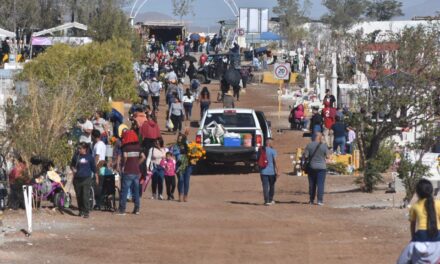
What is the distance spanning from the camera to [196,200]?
76.0 ft

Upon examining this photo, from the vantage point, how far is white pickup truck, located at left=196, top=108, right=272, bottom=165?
92.7ft

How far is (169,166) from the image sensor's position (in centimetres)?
2247

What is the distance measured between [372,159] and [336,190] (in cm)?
149

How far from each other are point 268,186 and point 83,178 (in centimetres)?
437

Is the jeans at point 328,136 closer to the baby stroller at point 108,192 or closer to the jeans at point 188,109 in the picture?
the jeans at point 188,109

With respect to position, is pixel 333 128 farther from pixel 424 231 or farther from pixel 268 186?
pixel 424 231

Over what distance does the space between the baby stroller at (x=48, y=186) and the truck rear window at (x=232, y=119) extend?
9.79m

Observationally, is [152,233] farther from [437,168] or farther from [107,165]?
[437,168]

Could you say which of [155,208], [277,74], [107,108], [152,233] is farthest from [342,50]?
[152,233]

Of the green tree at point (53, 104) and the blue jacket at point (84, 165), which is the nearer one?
the blue jacket at point (84, 165)

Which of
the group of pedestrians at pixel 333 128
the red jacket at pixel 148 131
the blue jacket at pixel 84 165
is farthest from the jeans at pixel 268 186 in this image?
the group of pedestrians at pixel 333 128

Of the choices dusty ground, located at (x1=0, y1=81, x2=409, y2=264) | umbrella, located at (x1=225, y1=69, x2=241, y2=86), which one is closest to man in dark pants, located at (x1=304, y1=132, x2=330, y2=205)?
dusty ground, located at (x1=0, y1=81, x2=409, y2=264)

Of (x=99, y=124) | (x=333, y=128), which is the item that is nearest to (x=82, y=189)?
(x=99, y=124)

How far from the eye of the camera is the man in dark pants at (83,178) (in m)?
18.8
